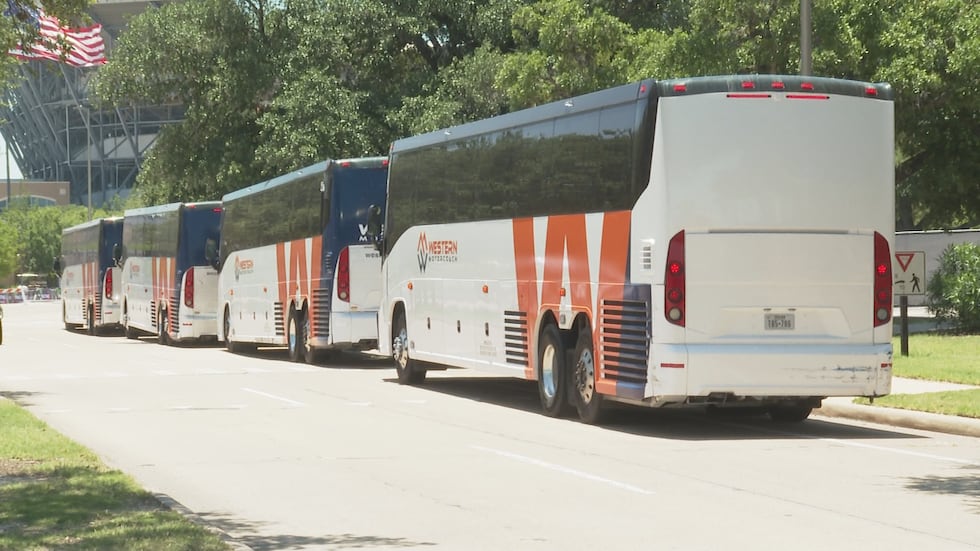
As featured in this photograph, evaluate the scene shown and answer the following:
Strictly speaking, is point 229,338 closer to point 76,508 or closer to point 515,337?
point 515,337

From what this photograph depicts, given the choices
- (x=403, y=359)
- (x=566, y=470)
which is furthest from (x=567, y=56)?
(x=566, y=470)

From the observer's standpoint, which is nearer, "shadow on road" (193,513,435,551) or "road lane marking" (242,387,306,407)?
"shadow on road" (193,513,435,551)

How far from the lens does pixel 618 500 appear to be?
11.8m

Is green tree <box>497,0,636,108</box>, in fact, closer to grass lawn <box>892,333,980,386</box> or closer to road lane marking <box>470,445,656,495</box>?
grass lawn <box>892,333,980,386</box>

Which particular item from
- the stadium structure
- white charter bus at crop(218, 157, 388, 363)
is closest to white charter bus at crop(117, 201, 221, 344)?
white charter bus at crop(218, 157, 388, 363)

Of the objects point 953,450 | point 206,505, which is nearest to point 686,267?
point 953,450

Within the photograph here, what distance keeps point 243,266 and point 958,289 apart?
15.7m

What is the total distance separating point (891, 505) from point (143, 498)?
17.1ft

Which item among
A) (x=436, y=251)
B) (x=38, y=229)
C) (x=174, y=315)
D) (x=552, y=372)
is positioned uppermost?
(x=38, y=229)

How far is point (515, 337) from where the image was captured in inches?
810

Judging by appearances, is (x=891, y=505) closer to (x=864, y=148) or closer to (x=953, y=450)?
(x=953, y=450)

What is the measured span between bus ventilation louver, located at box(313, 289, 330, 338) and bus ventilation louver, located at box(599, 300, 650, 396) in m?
13.2

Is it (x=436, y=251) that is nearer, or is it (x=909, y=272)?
(x=436, y=251)

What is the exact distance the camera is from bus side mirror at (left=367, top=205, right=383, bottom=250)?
2742 cm
